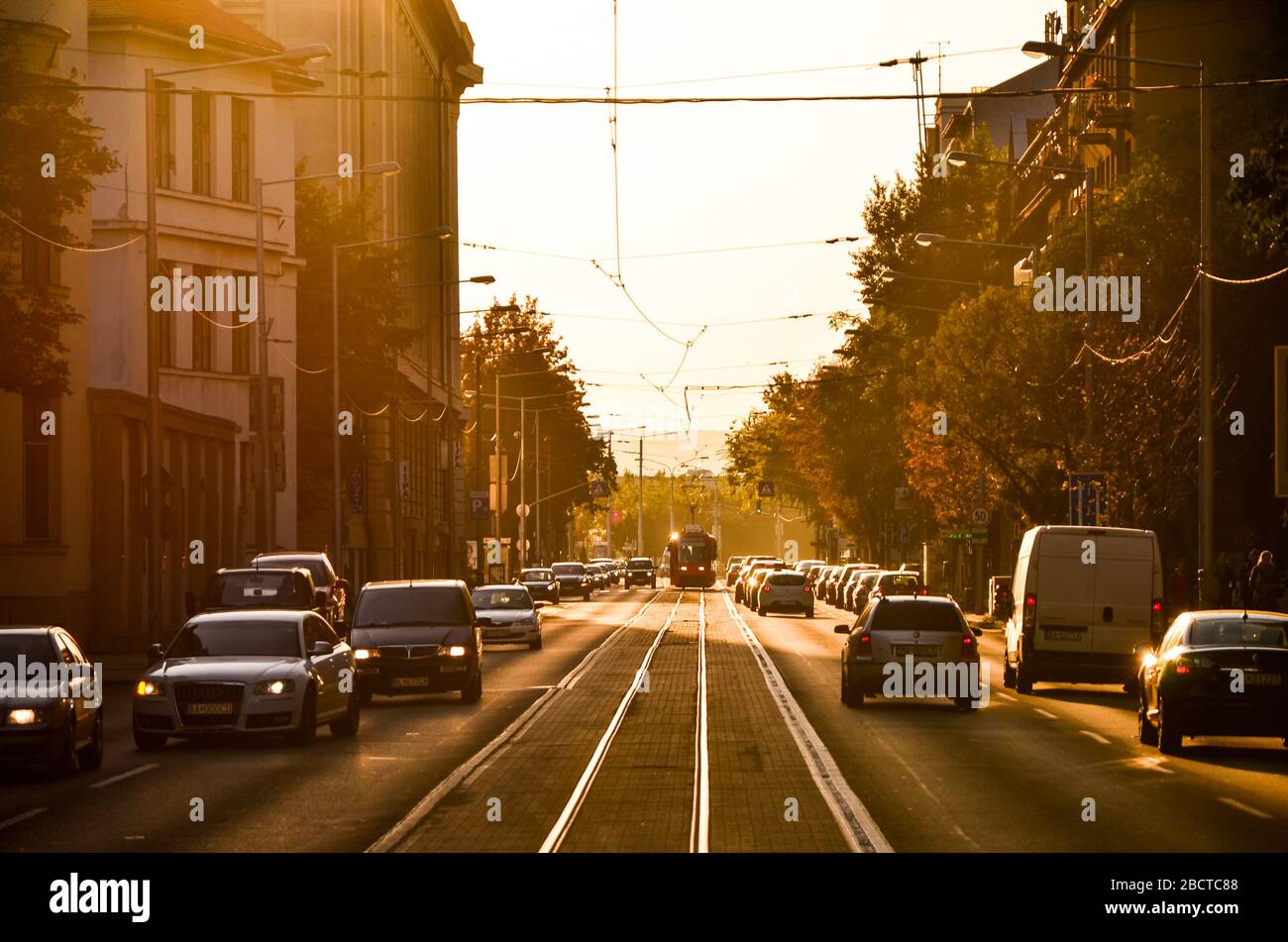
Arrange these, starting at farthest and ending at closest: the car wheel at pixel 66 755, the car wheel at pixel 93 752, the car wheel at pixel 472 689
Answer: the car wheel at pixel 472 689, the car wheel at pixel 93 752, the car wheel at pixel 66 755

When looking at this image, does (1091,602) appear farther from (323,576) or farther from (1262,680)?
(323,576)

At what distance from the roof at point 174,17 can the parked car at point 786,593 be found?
25391 millimetres

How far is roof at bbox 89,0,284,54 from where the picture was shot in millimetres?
55188

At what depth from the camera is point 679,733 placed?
25172 mm

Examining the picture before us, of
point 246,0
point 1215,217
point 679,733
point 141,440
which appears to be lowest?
point 679,733

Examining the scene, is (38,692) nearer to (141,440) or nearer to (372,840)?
(372,840)

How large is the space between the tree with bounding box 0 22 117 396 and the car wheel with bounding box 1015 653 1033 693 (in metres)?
14.9

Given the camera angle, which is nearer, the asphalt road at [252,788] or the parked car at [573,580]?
the asphalt road at [252,788]

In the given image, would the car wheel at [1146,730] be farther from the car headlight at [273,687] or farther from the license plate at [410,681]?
the license plate at [410,681]

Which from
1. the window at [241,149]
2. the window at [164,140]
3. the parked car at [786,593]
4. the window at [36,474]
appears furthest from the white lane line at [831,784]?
the parked car at [786,593]

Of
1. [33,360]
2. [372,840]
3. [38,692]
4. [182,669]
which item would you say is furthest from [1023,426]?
[372,840]

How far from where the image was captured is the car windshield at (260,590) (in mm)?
36344

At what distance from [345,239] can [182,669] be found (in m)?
45.9
